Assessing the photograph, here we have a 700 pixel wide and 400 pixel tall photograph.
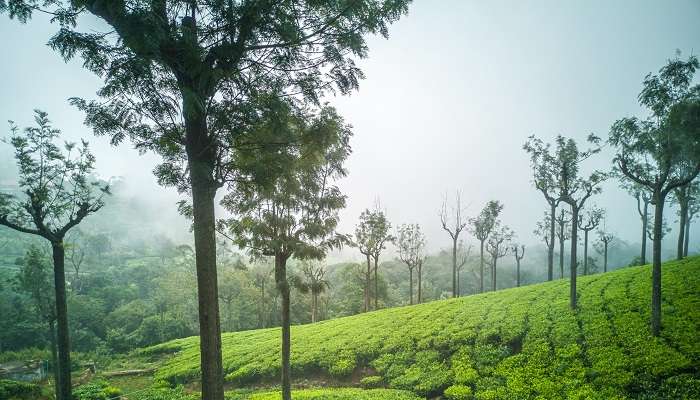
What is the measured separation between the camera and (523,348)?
1744 cm

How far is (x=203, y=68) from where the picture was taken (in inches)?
254

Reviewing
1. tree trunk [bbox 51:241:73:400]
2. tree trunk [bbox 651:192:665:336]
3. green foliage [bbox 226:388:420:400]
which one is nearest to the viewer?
tree trunk [bbox 51:241:73:400]

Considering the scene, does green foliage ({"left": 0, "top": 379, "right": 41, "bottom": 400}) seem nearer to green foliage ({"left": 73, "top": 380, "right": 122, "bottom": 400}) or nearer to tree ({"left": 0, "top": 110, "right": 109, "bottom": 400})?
green foliage ({"left": 73, "top": 380, "right": 122, "bottom": 400})

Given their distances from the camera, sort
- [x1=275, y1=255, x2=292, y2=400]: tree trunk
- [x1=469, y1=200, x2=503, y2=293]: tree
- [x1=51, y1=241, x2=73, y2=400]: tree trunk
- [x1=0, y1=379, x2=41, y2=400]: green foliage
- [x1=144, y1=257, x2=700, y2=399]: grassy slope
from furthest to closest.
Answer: [x1=469, y1=200, x2=503, y2=293]: tree
[x1=0, y1=379, x2=41, y2=400]: green foliage
[x1=275, y1=255, x2=292, y2=400]: tree trunk
[x1=51, y1=241, x2=73, y2=400]: tree trunk
[x1=144, y1=257, x2=700, y2=399]: grassy slope

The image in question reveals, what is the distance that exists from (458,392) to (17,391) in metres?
29.4

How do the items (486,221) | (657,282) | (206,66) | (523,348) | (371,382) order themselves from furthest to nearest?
(486,221) → (371,382) → (523,348) → (657,282) → (206,66)

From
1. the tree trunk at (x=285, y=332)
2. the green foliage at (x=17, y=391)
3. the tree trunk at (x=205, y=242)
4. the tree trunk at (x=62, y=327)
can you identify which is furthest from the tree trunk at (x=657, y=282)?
the green foliage at (x=17, y=391)

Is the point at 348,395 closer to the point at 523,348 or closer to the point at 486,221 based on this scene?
the point at 523,348

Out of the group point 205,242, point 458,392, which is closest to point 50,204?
point 205,242

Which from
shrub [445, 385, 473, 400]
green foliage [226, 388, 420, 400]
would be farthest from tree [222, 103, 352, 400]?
shrub [445, 385, 473, 400]

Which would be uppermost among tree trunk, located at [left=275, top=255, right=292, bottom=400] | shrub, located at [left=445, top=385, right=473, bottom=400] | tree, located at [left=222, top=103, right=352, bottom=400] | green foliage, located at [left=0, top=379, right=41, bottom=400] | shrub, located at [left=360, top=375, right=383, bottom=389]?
tree, located at [left=222, top=103, right=352, bottom=400]

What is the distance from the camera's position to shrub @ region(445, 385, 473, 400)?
14637 millimetres

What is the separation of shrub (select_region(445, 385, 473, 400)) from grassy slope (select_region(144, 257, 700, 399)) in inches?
3.3

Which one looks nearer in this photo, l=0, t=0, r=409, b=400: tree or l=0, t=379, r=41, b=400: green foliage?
l=0, t=0, r=409, b=400: tree
